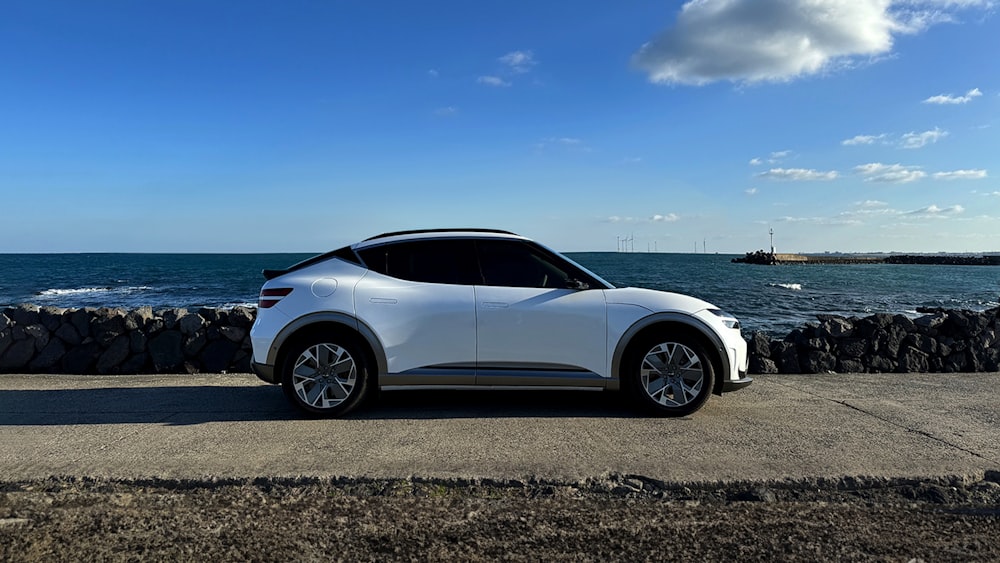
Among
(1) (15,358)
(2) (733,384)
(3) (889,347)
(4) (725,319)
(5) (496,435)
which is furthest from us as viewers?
(3) (889,347)

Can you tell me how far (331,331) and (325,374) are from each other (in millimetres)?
363

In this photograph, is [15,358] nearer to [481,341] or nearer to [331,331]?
[331,331]

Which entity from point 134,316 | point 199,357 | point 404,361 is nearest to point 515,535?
point 404,361

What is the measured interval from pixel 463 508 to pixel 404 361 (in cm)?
204

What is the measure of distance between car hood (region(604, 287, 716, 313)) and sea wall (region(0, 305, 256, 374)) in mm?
4874

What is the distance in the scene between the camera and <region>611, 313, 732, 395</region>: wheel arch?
5.17m

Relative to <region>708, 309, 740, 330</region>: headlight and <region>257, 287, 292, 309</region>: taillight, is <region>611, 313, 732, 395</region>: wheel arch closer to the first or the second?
<region>708, 309, 740, 330</region>: headlight

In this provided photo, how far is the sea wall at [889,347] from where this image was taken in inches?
315

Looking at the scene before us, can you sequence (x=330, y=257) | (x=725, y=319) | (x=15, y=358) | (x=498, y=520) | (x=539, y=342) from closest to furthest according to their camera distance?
(x=498, y=520)
(x=539, y=342)
(x=725, y=319)
(x=330, y=257)
(x=15, y=358)

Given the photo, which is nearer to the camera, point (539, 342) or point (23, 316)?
point (539, 342)

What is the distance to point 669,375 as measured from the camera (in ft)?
17.1

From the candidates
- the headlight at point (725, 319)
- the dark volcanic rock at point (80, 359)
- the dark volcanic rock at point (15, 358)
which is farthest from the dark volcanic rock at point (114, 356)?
the headlight at point (725, 319)

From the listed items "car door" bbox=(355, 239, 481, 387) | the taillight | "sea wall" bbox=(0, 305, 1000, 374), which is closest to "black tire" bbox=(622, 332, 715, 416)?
"car door" bbox=(355, 239, 481, 387)

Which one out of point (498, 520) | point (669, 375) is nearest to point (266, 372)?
point (498, 520)
